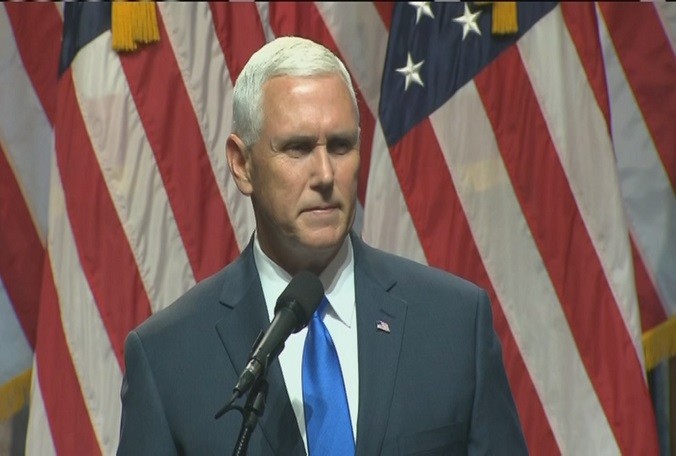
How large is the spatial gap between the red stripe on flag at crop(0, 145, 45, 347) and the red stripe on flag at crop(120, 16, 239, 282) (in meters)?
0.46

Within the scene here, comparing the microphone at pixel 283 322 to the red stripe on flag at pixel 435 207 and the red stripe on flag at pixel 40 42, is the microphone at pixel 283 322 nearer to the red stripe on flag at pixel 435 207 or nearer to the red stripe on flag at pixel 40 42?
the red stripe on flag at pixel 435 207

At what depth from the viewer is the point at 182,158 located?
3.65m

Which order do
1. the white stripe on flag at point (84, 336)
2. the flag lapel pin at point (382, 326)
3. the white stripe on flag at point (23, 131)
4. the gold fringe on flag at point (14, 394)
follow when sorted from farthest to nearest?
1. the white stripe on flag at point (23, 131)
2. the gold fringe on flag at point (14, 394)
3. the white stripe on flag at point (84, 336)
4. the flag lapel pin at point (382, 326)

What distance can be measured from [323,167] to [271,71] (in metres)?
0.19

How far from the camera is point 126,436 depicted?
2006 mm

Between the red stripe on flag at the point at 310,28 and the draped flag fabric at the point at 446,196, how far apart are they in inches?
5.0

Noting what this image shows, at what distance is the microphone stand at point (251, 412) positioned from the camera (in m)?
1.64

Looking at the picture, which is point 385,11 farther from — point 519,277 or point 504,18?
point 519,277

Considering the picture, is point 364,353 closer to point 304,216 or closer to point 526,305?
point 304,216

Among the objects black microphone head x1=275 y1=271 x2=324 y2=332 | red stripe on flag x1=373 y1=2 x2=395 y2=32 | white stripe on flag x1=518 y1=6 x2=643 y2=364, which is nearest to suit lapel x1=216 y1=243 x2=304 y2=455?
black microphone head x1=275 y1=271 x2=324 y2=332

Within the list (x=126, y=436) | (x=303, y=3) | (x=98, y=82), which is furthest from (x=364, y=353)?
(x=303, y=3)

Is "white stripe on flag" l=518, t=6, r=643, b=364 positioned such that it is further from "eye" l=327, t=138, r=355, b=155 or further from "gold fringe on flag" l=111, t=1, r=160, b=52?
"eye" l=327, t=138, r=355, b=155

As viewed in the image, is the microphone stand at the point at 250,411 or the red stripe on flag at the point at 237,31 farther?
the red stripe on flag at the point at 237,31

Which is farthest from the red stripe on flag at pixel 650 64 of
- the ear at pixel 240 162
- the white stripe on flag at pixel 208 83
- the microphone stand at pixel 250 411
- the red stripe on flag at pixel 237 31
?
the microphone stand at pixel 250 411
